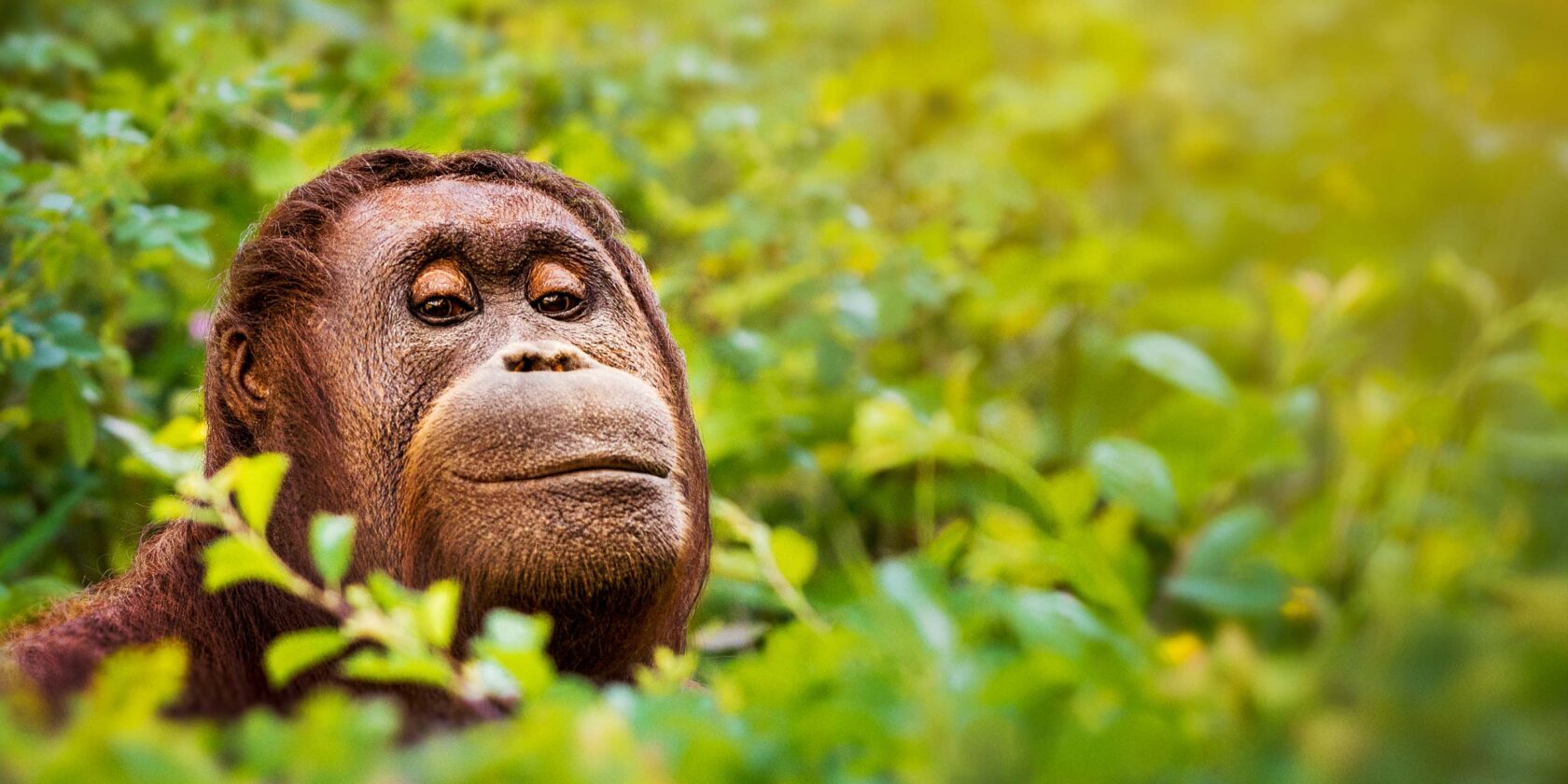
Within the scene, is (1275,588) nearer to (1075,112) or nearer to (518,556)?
(518,556)

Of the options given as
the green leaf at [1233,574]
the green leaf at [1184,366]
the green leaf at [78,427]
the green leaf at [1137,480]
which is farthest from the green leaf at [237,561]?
the green leaf at [1184,366]

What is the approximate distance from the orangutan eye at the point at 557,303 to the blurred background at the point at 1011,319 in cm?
49

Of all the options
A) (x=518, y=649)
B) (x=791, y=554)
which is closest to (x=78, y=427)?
(x=791, y=554)

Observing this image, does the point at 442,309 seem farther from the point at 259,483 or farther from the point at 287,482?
the point at 259,483

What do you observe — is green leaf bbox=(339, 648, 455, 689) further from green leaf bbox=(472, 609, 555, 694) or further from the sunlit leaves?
the sunlit leaves

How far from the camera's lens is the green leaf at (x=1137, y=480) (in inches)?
83.9

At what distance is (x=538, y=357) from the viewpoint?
2080mm

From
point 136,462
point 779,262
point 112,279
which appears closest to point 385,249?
point 136,462

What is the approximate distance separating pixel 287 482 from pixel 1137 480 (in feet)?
4.26

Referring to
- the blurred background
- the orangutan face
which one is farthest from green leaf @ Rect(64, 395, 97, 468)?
the orangutan face

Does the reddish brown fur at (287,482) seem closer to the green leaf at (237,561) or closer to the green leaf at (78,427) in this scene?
the green leaf at (78,427)

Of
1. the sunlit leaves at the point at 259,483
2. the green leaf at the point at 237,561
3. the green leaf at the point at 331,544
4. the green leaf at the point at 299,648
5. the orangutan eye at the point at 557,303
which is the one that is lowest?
the green leaf at the point at 299,648

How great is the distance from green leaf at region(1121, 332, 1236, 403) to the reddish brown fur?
1021 mm

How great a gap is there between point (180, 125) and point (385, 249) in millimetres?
1187
